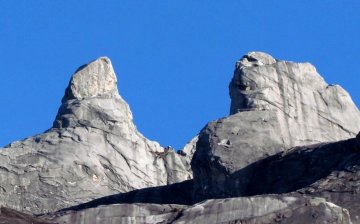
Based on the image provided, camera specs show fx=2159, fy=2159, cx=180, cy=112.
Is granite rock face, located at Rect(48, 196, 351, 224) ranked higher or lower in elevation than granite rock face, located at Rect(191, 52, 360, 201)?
lower

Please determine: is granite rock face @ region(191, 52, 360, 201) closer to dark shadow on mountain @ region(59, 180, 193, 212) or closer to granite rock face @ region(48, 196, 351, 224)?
dark shadow on mountain @ region(59, 180, 193, 212)

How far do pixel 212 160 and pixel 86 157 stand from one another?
11304 millimetres

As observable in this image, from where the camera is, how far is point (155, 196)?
6334cm

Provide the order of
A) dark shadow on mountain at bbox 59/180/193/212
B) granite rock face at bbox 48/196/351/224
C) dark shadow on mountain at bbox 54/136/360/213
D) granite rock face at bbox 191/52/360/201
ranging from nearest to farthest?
granite rock face at bbox 48/196/351/224
dark shadow on mountain at bbox 54/136/360/213
granite rock face at bbox 191/52/360/201
dark shadow on mountain at bbox 59/180/193/212

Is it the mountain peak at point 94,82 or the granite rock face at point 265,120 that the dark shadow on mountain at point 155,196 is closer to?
the granite rock face at point 265,120

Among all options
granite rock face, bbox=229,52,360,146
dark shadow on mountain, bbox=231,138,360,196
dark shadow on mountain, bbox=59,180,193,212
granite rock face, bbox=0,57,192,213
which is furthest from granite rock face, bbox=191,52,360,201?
granite rock face, bbox=0,57,192,213

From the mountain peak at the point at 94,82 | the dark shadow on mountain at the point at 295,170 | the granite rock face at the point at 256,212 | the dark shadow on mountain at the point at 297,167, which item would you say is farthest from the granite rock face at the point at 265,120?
the granite rock face at the point at 256,212

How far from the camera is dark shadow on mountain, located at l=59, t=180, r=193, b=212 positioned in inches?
2447

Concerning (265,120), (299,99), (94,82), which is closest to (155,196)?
(265,120)

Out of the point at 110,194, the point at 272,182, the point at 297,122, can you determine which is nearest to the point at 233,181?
the point at 272,182

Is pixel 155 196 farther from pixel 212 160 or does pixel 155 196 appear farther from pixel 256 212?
pixel 256 212

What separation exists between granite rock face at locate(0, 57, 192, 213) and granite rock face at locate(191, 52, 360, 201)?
6.75m

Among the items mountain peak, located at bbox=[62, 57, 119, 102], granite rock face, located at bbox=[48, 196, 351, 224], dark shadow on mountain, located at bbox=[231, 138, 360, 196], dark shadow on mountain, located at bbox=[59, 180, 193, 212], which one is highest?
mountain peak, located at bbox=[62, 57, 119, 102]

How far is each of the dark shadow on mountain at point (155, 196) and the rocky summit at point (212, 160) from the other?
5 cm
